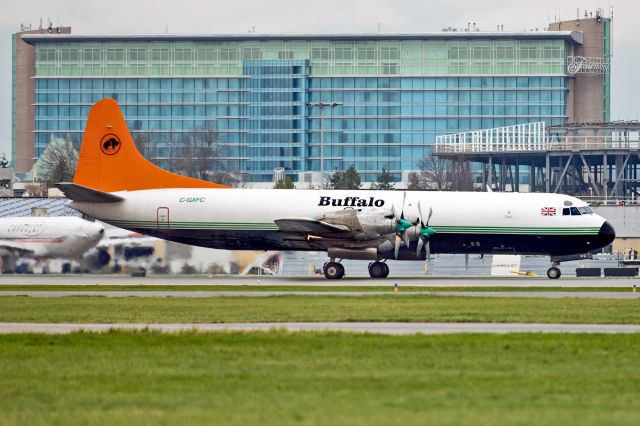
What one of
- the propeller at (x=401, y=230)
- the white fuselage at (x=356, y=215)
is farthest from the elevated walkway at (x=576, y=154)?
the propeller at (x=401, y=230)

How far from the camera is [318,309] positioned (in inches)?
1585

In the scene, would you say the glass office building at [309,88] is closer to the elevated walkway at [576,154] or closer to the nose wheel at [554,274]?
the elevated walkway at [576,154]

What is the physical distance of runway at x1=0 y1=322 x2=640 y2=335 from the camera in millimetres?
32250

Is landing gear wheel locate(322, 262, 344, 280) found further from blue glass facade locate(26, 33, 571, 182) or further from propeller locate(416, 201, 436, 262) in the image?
blue glass facade locate(26, 33, 571, 182)

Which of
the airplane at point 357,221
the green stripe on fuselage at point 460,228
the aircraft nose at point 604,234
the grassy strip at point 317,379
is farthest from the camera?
the aircraft nose at point 604,234

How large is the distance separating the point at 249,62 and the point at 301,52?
7.98 meters

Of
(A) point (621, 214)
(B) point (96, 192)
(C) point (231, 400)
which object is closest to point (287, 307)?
(C) point (231, 400)

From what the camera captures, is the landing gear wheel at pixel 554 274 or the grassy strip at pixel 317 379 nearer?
the grassy strip at pixel 317 379

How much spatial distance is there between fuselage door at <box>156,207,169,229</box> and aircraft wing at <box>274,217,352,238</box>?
6.08 m

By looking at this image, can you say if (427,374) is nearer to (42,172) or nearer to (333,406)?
(333,406)

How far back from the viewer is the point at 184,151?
16338cm

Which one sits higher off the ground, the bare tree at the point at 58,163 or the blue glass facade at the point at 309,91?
the blue glass facade at the point at 309,91

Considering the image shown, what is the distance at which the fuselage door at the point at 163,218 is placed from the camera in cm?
6362

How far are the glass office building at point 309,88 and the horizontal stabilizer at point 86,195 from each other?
406 feet
